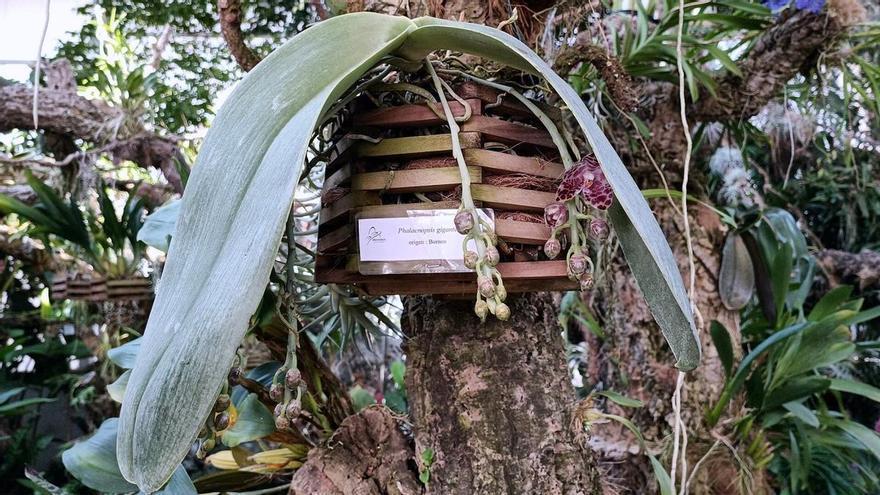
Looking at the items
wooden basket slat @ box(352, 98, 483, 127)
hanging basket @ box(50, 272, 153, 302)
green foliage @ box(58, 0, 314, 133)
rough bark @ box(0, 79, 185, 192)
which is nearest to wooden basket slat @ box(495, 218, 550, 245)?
wooden basket slat @ box(352, 98, 483, 127)

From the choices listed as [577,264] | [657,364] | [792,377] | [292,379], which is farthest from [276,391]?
[792,377]

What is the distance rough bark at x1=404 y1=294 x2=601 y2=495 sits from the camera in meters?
0.57

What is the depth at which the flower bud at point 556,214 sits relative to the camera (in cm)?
47

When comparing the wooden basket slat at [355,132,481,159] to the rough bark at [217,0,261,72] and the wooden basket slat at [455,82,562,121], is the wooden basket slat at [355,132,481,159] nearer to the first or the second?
the wooden basket slat at [455,82,562,121]

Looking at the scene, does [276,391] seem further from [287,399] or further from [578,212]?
[578,212]

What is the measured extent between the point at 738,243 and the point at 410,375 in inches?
36.6

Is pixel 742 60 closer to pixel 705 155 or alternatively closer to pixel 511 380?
pixel 705 155

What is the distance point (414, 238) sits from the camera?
1.56 ft

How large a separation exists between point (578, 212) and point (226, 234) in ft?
0.90

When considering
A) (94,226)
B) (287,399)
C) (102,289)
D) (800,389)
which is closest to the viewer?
(287,399)

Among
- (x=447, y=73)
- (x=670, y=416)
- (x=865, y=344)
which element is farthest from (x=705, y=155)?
(x=447, y=73)

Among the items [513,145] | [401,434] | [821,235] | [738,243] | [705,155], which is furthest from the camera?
[821,235]

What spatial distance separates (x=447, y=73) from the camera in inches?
21.3

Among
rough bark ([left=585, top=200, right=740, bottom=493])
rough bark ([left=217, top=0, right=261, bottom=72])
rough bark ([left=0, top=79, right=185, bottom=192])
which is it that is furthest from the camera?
rough bark ([left=0, top=79, right=185, bottom=192])
